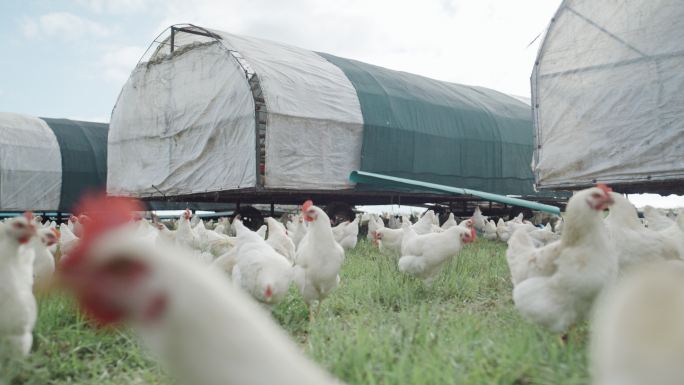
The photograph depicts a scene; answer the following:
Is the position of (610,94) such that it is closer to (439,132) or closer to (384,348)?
(439,132)

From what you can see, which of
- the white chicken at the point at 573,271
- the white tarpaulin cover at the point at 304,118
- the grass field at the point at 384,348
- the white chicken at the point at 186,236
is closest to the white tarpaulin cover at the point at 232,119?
the white tarpaulin cover at the point at 304,118

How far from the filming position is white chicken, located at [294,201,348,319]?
420 centimetres

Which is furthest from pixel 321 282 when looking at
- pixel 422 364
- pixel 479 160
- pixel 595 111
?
pixel 479 160

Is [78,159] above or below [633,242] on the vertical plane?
above

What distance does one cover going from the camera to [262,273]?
388 cm

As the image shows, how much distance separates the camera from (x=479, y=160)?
13891 millimetres

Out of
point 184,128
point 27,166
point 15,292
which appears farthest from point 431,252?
point 27,166

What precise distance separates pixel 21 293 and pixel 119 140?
476 inches

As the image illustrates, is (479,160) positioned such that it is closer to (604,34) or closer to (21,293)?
(604,34)

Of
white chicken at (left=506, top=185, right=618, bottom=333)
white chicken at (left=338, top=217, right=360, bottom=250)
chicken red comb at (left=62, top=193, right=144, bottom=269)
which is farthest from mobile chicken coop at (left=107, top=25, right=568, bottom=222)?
chicken red comb at (left=62, top=193, right=144, bottom=269)

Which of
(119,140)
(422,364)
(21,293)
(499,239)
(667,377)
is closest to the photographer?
(667,377)

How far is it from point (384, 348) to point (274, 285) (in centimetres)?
138

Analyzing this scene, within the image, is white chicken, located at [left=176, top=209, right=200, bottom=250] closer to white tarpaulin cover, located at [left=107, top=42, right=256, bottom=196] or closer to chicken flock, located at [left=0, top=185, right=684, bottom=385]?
chicken flock, located at [left=0, top=185, right=684, bottom=385]

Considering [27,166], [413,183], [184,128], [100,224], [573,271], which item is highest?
[184,128]
